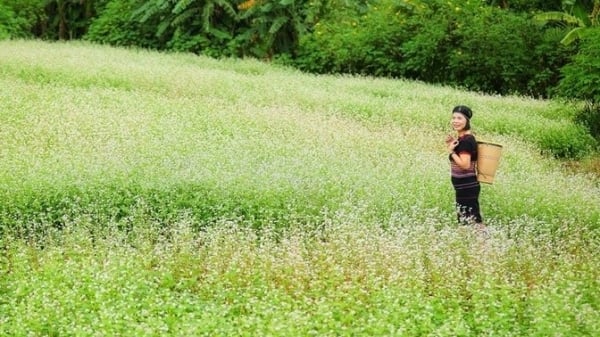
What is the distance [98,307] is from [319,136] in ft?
24.3

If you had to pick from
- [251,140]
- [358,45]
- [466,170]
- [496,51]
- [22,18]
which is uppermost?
[496,51]

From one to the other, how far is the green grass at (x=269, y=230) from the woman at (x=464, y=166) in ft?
1.02

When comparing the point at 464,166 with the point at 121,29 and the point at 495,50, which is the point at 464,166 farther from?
the point at 121,29

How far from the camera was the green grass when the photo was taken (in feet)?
22.9

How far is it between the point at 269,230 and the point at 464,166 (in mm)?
2308

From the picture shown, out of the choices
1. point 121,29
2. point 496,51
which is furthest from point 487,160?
point 121,29

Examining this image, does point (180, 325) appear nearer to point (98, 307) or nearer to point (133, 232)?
point (98, 307)

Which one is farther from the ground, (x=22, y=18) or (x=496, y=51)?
(x=496, y=51)

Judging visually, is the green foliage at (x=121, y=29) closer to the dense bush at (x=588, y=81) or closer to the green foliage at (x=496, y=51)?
the green foliage at (x=496, y=51)

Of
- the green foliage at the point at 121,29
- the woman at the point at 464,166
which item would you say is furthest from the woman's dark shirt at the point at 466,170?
the green foliage at the point at 121,29

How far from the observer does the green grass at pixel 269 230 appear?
6980 mm

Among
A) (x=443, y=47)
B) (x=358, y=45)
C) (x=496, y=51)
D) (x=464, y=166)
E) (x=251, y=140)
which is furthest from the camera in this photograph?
(x=358, y=45)

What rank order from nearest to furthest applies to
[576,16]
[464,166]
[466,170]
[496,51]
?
[464,166] → [466,170] → [576,16] → [496,51]

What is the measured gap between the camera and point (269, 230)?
344 inches
